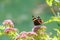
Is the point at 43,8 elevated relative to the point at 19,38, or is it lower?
elevated

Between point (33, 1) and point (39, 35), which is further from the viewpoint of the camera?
point (33, 1)

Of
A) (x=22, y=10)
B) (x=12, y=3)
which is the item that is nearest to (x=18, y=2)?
(x=12, y=3)

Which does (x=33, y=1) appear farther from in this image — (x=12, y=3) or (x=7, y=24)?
(x=7, y=24)

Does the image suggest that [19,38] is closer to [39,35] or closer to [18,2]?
[39,35]

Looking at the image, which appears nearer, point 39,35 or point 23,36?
point 23,36

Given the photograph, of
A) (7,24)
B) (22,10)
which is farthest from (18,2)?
(7,24)

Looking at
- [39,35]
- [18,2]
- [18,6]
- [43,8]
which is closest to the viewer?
[39,35]

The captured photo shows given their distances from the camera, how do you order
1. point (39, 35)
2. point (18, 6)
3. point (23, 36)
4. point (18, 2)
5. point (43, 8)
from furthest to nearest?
point (18, 2)
point (18, 6)
point (43, 8)
point (39, 35)
point (23, 36)

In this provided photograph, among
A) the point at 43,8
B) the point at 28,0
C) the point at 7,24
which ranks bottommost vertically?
the point at 7,24

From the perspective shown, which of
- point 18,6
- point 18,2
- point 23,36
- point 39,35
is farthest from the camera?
point 18,2
